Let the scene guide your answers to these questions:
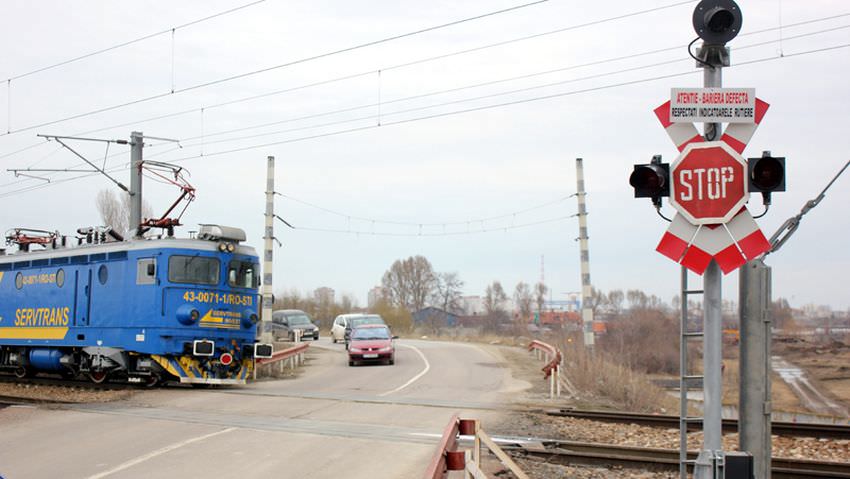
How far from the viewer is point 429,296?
103938 mm

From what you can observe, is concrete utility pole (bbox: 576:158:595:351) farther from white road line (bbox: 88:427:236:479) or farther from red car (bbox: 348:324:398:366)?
white road line (bbox: 88:427:236:479)

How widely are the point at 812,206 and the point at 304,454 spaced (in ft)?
25.7

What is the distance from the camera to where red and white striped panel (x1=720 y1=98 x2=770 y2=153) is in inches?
273

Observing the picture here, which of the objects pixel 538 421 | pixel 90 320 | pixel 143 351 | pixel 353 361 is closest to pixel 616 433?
pixel 538 421

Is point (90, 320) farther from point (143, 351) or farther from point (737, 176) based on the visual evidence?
point (737, 176)

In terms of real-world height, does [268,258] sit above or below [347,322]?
above

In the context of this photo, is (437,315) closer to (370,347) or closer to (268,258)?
(370,347)

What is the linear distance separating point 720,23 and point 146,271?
1705cm

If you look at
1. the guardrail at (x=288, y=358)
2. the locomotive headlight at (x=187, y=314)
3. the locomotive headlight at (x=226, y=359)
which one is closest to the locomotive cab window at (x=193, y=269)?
the locomotive headlight at (x=187, y=314)

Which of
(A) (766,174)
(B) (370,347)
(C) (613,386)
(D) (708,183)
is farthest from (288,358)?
(A) (766,174)

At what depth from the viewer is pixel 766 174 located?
6723 mm

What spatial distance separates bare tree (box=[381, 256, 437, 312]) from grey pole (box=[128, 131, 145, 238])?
75364 millimetres

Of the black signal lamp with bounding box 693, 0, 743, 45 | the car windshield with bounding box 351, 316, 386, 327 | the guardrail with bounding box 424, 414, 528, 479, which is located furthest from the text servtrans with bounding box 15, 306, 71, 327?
the black signal lamp with bounding box 693, 0, 743, 45

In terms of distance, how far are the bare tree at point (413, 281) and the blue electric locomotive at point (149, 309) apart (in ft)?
259
